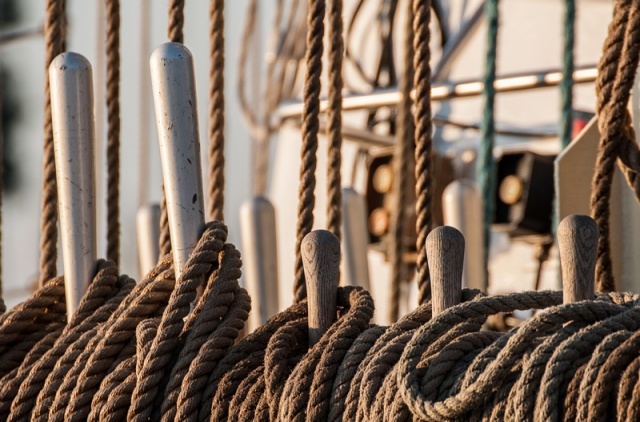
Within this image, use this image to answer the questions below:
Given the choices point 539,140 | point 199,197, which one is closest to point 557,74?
point 539,140

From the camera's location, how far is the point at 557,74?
2.57m

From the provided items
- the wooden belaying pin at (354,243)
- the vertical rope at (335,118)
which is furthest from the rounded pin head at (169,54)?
the wooden belaying pin at (354,243)

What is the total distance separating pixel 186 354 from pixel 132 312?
0.35ft

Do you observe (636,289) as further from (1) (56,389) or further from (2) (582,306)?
(1) (56,389)

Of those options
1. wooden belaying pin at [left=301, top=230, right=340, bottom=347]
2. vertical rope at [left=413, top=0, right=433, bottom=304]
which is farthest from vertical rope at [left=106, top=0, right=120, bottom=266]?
wooden belaying pin at [left=301, top=230, right=340, bottom=347]

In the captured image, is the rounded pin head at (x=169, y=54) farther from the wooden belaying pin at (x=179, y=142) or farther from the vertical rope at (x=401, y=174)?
the vertical rope at (x=401, y=174)

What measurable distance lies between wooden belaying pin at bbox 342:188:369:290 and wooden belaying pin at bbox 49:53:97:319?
0.76m

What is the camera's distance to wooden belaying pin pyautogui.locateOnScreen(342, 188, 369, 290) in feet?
6.84

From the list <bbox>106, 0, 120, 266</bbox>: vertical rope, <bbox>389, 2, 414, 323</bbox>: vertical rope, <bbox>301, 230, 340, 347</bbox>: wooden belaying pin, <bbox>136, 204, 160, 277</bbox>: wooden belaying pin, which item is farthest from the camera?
<bbox>389, 2, 414, 323</bbox>: vertical rope

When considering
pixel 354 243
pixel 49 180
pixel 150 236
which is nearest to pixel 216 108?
pixel 49 180

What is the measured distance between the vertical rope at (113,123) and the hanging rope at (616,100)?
0.70m

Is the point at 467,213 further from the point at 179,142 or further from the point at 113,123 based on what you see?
the point at 179,142

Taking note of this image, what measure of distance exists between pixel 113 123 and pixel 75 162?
0.35 meters

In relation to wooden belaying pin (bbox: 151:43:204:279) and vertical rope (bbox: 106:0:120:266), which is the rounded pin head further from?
vertical rope (bbox: 106:0:120:266)
